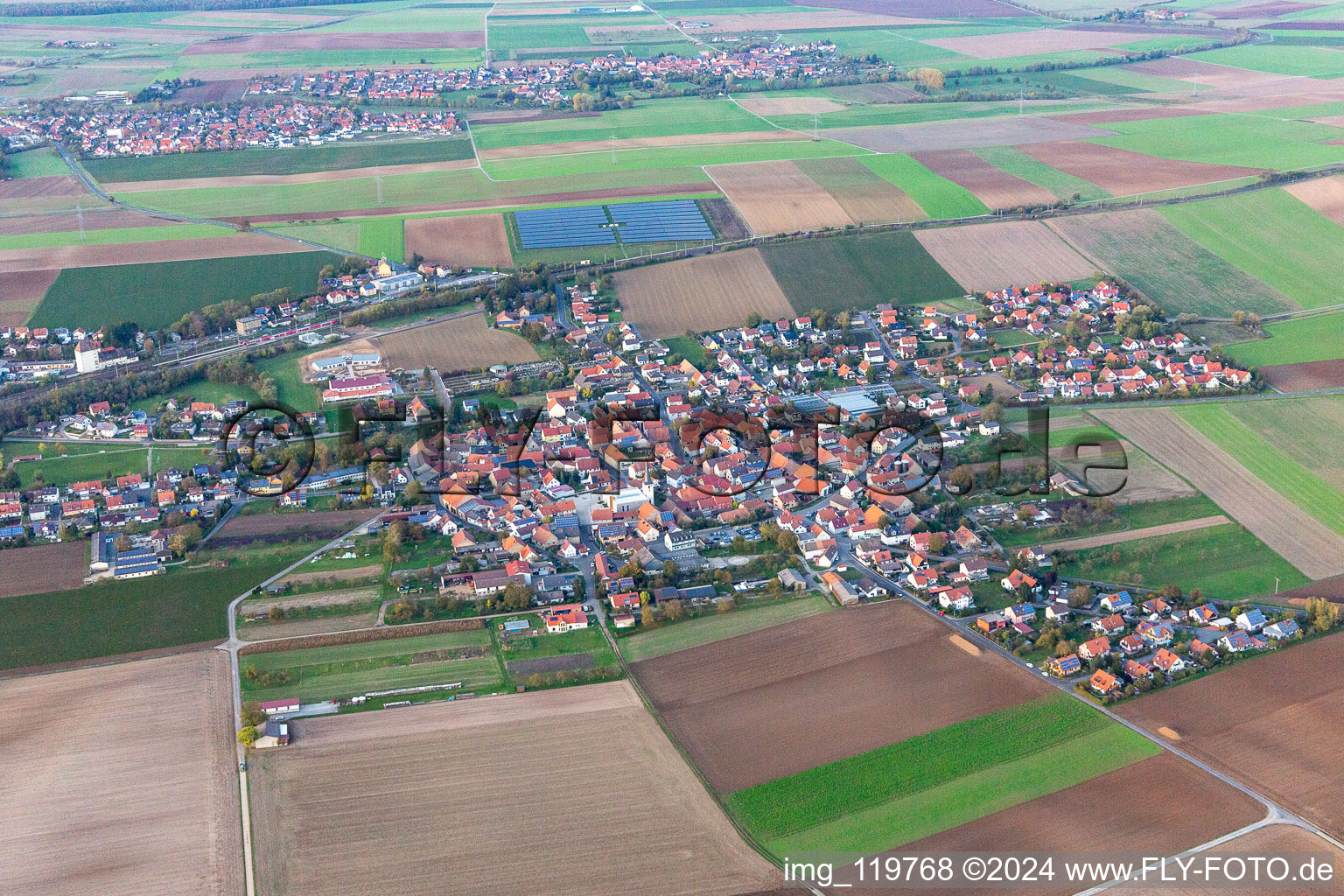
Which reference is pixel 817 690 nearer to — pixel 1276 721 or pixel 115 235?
pixel 1276 721

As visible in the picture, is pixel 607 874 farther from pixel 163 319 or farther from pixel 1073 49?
pixel 1073 49

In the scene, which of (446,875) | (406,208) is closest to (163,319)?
(406,208)

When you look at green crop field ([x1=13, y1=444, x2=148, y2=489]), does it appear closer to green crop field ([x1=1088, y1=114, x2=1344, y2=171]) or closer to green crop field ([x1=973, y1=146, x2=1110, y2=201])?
green crop field ([x1=973, y1=146, x2=1110, y2=201])

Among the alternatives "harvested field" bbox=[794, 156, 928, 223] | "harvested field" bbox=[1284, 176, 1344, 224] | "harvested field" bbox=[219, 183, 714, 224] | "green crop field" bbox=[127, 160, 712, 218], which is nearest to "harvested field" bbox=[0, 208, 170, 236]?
"green crop field" bbox=[127, 160, 712, 218]

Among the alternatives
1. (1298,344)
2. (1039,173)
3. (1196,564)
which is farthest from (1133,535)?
(1039,173)

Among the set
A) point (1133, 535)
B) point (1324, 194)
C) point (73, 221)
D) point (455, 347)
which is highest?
point (1324, 194)

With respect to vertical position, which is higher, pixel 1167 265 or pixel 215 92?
pixel 215 92
